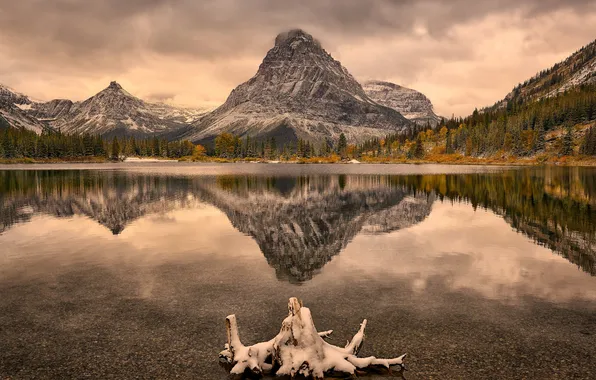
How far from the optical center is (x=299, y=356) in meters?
11.2

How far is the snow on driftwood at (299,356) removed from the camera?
1105 cm

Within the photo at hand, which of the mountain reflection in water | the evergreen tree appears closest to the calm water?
the mountain reflection in water

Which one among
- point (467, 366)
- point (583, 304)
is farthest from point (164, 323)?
point (583, 304)

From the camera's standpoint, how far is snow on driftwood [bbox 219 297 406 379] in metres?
11.1

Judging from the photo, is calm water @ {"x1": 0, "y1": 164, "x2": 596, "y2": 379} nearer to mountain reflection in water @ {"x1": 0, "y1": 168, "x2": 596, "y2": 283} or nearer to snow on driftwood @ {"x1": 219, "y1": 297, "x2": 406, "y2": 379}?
mountain reflection in water @ {"x1": 0, "y1": 168, "x2": 596, "y2": 283}

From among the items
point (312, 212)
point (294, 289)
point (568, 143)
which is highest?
point (568, 143)

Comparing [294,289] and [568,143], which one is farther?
[568,143]

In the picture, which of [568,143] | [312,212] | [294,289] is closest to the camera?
[294,289]

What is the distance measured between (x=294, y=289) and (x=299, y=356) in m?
7.96

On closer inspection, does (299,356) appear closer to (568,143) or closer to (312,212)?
(312,212)

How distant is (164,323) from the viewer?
15.0 meters

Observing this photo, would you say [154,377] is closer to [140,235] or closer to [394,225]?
[140,235]

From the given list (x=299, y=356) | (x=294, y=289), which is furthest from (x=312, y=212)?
(x=299, y=356)

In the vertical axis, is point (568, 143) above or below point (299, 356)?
above
